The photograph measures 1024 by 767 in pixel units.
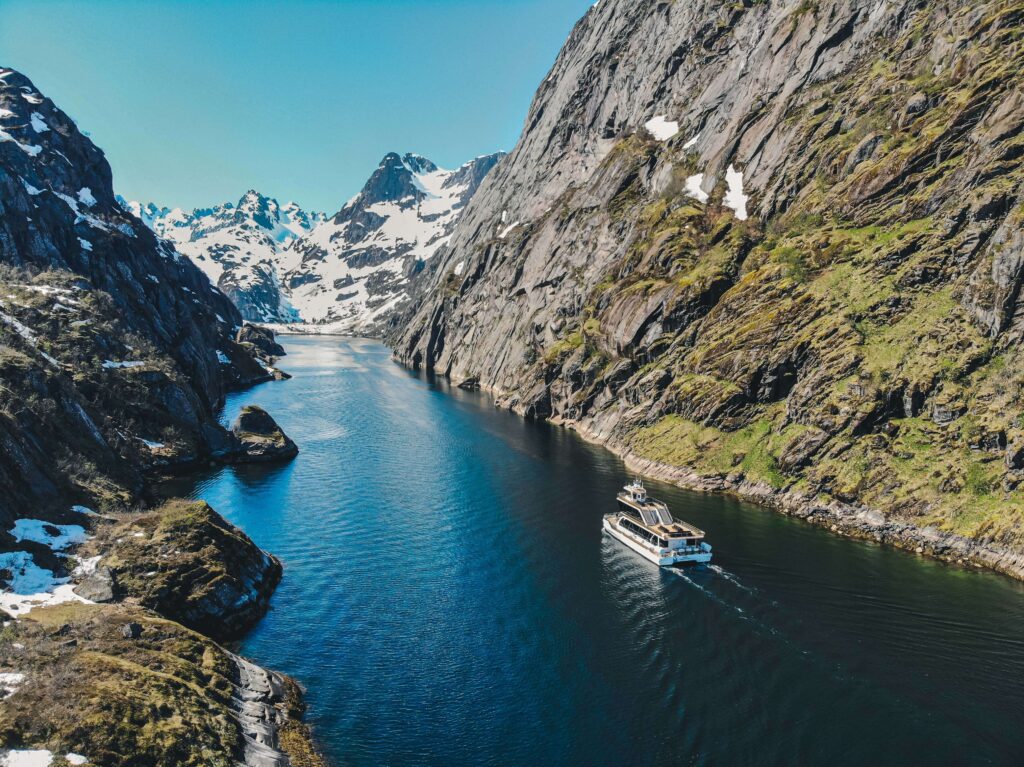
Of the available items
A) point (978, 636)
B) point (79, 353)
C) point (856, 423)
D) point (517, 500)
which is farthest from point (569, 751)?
point (79, 353)

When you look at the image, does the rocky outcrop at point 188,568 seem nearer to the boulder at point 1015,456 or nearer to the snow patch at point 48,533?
the snow patch at point 48,533

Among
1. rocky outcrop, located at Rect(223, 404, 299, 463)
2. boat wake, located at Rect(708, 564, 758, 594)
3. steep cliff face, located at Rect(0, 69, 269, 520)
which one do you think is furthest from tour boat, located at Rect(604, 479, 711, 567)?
rocky outcrop, located at Rect(223, 404, 299, 463)

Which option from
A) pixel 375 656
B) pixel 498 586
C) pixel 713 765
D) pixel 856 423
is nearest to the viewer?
pixel 713 765

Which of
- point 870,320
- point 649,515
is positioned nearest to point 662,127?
point 870,320

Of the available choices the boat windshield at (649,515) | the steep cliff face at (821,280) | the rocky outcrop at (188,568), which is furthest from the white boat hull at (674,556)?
the rocky outcrop at (188,568)

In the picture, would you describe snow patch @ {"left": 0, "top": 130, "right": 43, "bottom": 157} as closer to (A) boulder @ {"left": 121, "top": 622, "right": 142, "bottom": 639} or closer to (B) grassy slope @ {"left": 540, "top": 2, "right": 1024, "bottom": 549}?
(B) grassy slope @ {"left": 540, "top": 2, "right": 1024, "bottom": 549}

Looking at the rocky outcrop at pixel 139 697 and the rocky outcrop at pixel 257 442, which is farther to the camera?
the rocky outcrop at pixel 257 442

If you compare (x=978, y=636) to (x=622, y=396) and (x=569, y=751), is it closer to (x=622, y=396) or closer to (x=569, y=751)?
(x=569, y=751)
